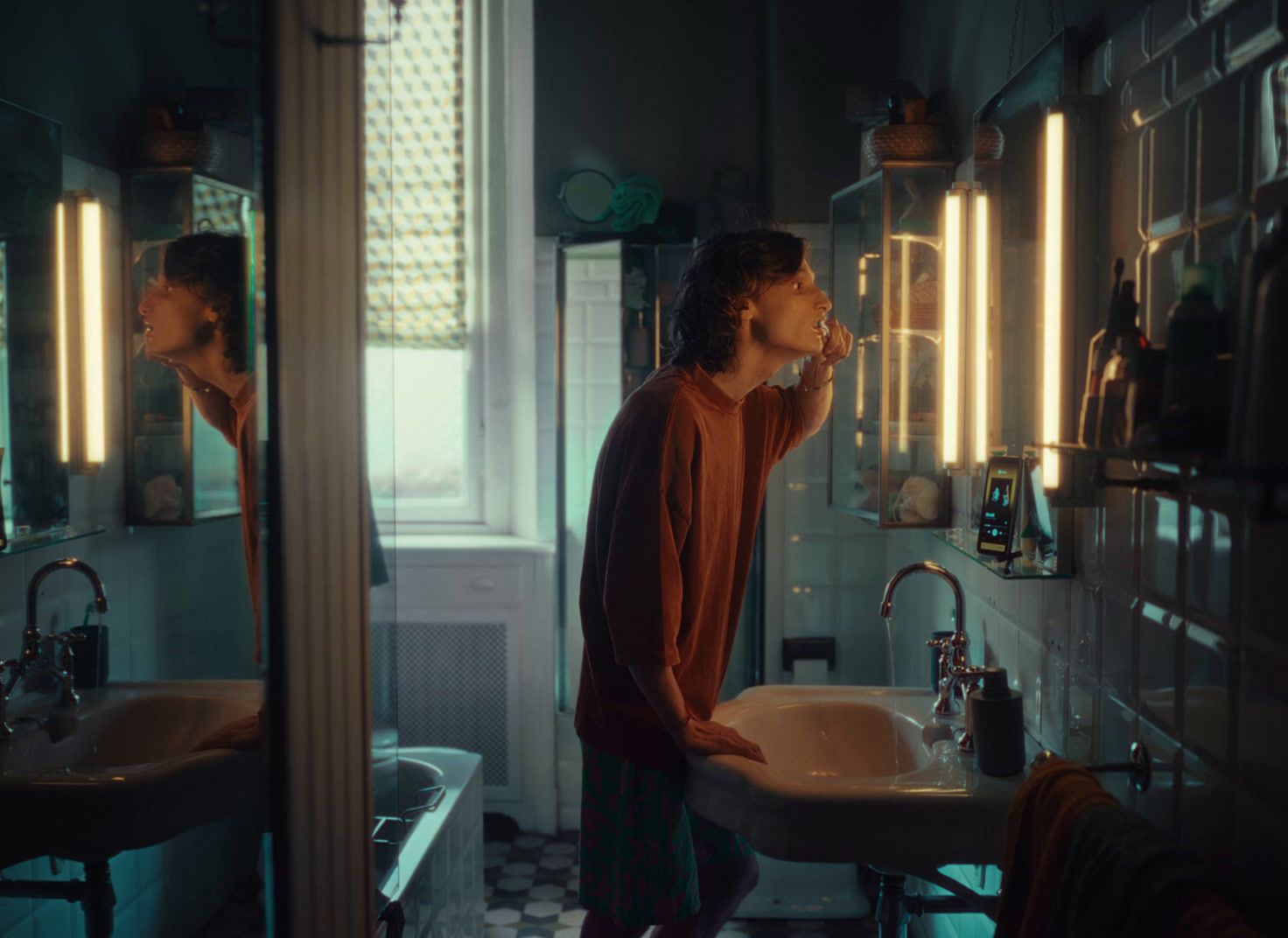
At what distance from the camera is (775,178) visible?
2.87 meters

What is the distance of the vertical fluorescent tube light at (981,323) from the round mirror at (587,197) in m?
1.37

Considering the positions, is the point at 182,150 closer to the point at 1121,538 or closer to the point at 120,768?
the point at 120,768

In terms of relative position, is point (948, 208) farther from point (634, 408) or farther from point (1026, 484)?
point (634, 408)

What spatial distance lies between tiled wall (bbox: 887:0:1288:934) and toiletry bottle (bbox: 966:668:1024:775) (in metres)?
0.10

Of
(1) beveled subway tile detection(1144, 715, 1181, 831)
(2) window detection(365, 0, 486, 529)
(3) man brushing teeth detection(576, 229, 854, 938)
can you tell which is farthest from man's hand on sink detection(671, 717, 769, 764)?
(2) window detection(365, 0, 486, 529)

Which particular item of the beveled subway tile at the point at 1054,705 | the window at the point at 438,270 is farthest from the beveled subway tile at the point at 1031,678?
the window at the point at 438,270

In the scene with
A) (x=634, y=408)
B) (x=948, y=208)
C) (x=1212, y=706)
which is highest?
(x=948, y=208)

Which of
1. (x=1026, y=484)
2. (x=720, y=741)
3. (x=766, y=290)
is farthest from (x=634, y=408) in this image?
(x=1026, y=484)

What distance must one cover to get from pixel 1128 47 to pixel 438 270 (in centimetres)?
241

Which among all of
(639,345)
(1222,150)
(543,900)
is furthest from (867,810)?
(639,345)

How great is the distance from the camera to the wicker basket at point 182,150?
2.61ft

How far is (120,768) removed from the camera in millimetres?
796

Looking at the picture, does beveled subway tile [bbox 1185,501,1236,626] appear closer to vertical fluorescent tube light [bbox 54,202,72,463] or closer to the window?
vertical fluorescent tube light [bbox 54,202,72,463]

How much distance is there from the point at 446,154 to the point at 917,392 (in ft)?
6.12
